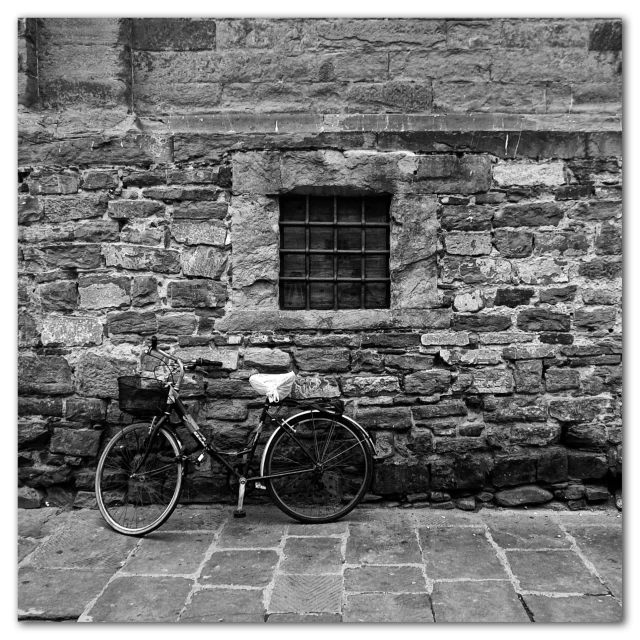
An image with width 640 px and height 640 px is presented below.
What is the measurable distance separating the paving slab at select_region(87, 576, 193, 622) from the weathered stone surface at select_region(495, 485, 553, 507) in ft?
6.67

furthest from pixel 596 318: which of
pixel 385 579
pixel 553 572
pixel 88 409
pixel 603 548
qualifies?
pixel 88 409

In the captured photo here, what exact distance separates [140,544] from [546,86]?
370 centimetres

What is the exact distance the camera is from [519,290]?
419cm

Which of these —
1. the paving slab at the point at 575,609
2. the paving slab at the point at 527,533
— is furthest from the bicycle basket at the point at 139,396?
the paving slab at the point at 575,609

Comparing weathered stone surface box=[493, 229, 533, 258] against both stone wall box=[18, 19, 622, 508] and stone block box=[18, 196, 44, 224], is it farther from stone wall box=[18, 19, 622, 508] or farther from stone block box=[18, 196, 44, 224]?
stone block box=[18, 196, 44, 224]

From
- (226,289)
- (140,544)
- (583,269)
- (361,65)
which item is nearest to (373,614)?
(140,544)

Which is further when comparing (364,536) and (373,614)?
(364,536)

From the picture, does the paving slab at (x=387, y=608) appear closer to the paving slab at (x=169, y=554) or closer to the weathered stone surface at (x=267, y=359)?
the paving slab at (x=169, y=554)

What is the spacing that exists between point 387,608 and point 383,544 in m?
0.69

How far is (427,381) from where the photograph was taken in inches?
165

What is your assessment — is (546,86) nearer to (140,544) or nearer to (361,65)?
(361,65)

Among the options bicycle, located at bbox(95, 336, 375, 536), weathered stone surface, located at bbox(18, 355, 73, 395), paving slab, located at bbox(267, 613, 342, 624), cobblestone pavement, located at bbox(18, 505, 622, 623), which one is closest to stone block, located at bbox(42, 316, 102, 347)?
weathered stone surface, located at bbox(18, 355, 73, 395)

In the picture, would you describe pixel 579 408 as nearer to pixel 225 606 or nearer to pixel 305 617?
pixel 305 617

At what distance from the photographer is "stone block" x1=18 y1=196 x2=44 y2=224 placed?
4172 millimetres
